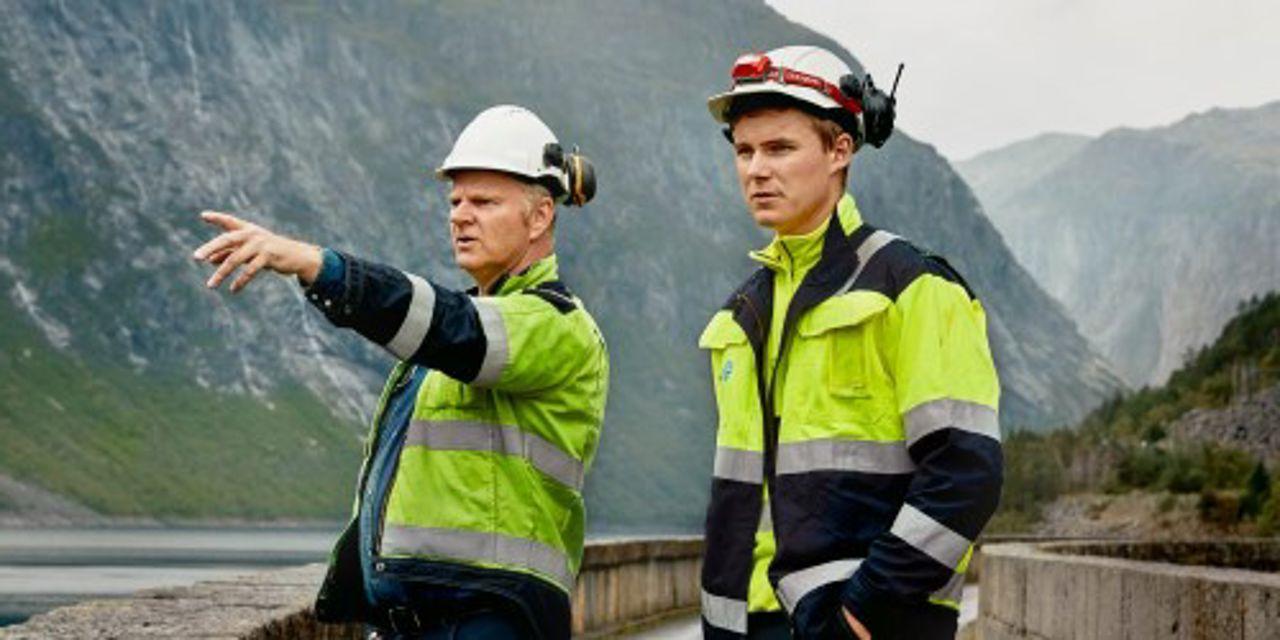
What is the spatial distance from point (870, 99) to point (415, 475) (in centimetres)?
140

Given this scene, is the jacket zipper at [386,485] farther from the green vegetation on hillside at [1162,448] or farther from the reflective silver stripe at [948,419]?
the green vegetation on hillside at [1162,448]

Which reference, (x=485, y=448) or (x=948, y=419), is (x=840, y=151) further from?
(x=485, y=448)

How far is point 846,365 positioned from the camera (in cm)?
493

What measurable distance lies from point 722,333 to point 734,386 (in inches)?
6.1

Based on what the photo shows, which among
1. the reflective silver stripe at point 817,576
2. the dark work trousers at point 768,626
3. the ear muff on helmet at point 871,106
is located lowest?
the dark work trousers at point 768,626

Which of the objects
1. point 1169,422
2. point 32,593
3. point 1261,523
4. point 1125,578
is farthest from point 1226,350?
point 1125,578

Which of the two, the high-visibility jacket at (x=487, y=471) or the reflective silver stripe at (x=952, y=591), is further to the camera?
the high-visibility jacket at (x=487, y=471)

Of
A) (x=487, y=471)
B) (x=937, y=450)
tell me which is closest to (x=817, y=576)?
(x=937, y=450)

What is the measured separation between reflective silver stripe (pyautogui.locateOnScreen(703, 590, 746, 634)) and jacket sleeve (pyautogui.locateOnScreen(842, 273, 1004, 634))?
0.38 m

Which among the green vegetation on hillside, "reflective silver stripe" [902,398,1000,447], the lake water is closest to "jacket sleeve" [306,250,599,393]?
"reflective silver stripe" [902,398,1000,447]

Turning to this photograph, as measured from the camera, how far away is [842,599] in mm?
4766

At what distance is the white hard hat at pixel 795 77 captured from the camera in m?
5.07

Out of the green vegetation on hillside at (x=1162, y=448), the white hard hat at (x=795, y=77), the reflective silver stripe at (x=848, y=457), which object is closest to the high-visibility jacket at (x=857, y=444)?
the reflective silver stripe at (x=848, y=457)

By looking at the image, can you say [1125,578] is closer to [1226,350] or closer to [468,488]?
[468,488]
